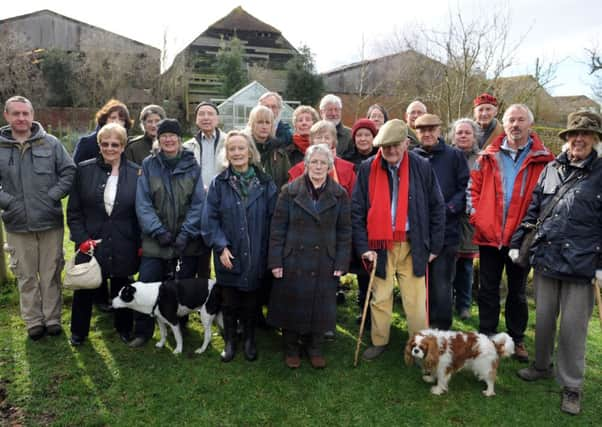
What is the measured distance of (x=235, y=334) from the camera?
4.56m

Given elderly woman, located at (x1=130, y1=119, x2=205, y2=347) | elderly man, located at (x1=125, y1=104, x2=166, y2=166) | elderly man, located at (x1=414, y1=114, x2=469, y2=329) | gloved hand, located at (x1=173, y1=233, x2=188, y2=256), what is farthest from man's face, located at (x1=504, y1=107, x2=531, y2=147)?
elderly man, located at (x1=125, y1=104, x2=166, y2=166)

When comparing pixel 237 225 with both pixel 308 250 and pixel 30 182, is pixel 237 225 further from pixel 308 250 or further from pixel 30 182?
pixel 30 182

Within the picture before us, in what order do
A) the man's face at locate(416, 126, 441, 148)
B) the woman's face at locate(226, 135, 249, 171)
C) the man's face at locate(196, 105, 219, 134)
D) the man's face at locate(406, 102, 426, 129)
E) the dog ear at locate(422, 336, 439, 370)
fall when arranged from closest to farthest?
1. the dog ear at locate(422, 336, 439, 370)
2. the woman's face at locate(226, 135, 249, 171)
3. the man's face at locate(416, 126, 441, 148)
4. the man's face at locate(196, 105, 219, 134)
5. the man's face at locate(406, 102, 426, 129)

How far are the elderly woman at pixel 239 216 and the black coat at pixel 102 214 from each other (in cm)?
86

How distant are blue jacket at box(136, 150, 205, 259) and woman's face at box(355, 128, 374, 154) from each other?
1.87m

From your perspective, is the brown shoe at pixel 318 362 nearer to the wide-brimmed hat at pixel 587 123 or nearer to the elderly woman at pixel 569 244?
the elderly woman at pixel 569 244

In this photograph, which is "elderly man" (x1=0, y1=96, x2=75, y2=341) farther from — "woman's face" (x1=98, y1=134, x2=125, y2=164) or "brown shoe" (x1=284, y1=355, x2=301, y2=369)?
"brown shoe" (x1=284, y1=355, x2=301, y2=369)

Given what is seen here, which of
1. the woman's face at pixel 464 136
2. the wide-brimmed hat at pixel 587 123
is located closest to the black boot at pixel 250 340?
the woman's face at pixel 464 136

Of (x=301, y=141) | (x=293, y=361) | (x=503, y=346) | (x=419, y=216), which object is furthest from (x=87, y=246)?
(x=503, y=346)

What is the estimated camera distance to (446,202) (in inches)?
182

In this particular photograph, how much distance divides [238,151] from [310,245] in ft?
3.61

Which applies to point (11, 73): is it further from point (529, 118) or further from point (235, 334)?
point (529, 118)

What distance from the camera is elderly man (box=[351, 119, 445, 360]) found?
165 inches

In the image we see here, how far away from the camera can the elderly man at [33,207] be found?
4.36 meters
